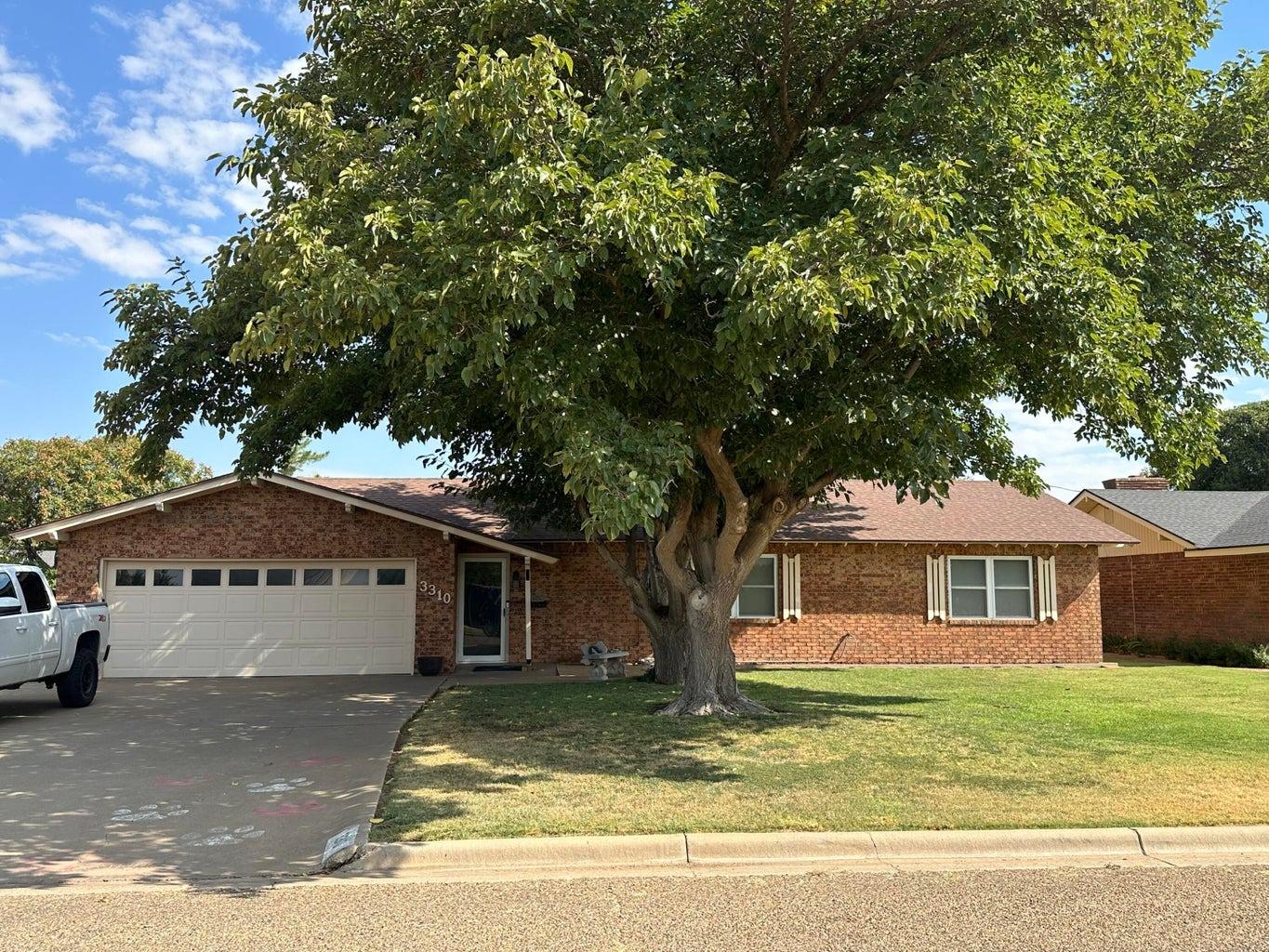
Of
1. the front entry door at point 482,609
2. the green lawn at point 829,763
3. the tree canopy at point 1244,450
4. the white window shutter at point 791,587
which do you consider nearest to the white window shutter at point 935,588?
the white window shutter at point 791,587

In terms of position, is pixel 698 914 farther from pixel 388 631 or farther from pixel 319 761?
pixel 388 631

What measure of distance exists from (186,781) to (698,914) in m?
5.48

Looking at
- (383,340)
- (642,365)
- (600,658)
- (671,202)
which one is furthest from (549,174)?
(600,658)

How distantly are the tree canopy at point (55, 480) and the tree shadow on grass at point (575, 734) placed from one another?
71.1ft

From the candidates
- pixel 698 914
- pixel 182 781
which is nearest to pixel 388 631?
pixel 182 781

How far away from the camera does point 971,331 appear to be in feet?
32.8

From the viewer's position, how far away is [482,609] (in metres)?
19.2

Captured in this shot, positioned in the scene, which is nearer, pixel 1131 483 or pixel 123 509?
pixel 123 509

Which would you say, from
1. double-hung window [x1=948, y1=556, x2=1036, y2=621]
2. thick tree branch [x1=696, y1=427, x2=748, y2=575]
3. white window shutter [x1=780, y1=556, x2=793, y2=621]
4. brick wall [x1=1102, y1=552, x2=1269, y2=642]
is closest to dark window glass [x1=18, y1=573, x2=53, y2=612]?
thick tree branch [x1=696, y1=427, x2=748, y2=575]

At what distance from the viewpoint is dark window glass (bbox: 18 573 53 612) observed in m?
12.4

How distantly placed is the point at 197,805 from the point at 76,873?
5.42 feet

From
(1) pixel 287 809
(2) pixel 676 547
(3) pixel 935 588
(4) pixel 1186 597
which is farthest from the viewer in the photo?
(4) pixel 1186 597

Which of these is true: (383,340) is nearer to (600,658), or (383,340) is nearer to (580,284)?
(580,284)

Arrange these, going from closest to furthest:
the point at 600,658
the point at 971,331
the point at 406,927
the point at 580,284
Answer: the point at 406,927, the point at 580,284, the point at 971,331, the point at 600,658
